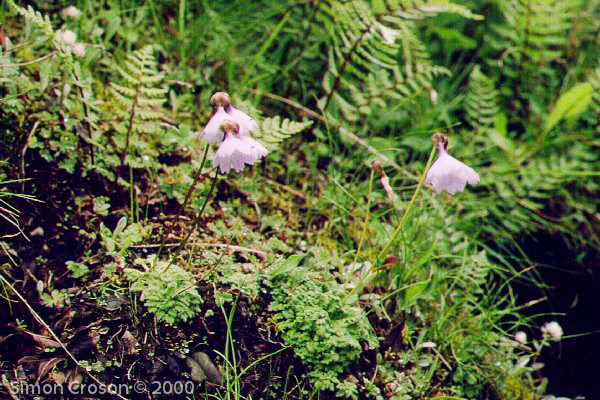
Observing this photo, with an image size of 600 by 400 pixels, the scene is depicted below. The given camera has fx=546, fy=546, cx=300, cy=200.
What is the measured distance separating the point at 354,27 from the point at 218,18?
641 millimetres

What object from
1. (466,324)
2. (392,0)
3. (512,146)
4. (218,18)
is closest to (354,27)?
(392,0)

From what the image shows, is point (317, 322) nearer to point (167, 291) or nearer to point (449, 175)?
point (167, 291)

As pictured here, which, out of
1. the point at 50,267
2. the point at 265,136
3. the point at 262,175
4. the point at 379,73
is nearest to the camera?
the point at 50,267

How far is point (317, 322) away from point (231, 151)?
23.2 inches

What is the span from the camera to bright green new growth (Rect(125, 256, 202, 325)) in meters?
1.57

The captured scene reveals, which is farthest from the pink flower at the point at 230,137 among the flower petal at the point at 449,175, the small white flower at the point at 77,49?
the small white flower at the point at 77,49

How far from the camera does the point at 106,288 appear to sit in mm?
1644

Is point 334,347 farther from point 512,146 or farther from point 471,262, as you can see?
point 512,146

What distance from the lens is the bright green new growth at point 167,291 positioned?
1.57 m

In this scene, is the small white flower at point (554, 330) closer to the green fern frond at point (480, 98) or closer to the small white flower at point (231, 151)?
the green fern frond at point (480, 98)

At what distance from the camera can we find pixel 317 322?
166 centimetres

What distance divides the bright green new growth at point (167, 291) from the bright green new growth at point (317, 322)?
0.86 feet

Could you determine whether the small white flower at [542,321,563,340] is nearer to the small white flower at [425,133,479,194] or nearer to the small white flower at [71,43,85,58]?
the small white flower at [425,133,479,194]

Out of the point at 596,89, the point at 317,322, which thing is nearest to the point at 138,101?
the point at 317,322
